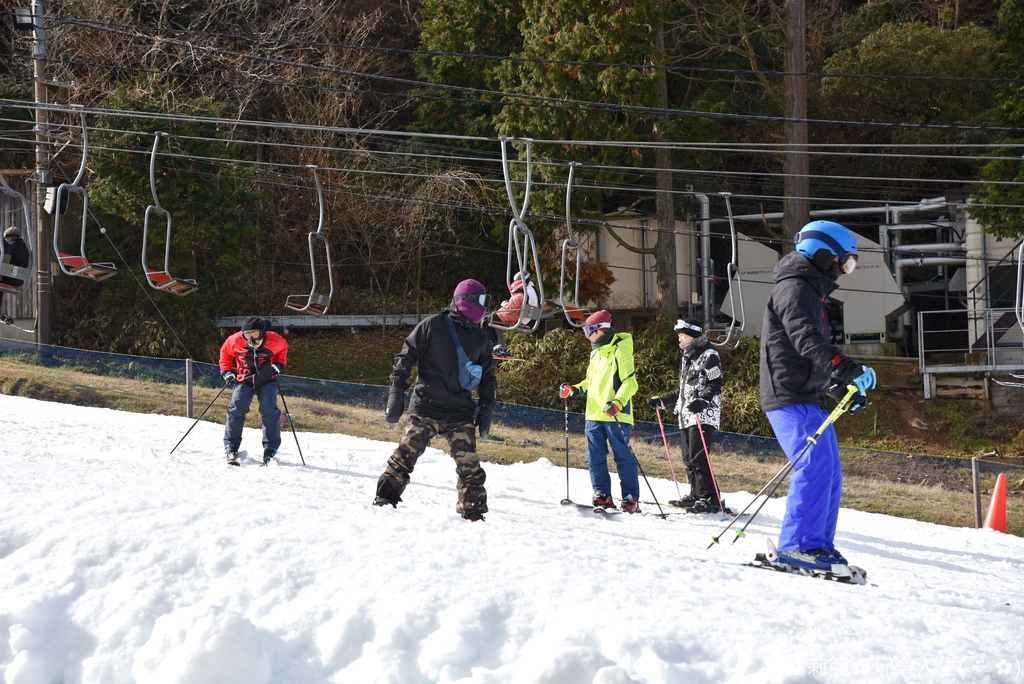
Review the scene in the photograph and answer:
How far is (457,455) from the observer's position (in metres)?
7.20

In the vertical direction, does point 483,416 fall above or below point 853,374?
below

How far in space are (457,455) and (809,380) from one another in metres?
2.50

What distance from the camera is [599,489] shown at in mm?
9055

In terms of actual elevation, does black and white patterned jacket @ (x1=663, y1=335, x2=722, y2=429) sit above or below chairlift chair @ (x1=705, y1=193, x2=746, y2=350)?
below

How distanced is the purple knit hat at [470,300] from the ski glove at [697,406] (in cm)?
259

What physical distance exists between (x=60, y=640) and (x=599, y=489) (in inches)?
221

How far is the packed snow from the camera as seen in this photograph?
3.91 metres

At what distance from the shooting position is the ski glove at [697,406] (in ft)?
29.3

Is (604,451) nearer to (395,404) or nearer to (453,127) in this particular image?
(395,404)

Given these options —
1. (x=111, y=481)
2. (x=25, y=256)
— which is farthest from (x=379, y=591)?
(x=25, y=256)

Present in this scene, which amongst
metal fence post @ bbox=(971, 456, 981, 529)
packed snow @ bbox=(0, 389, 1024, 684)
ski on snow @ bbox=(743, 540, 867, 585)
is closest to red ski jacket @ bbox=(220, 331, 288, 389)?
packed snow @ bbox=(0, 389, 1024, 684)

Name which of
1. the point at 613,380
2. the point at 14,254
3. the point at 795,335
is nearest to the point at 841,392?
the point at 795,335

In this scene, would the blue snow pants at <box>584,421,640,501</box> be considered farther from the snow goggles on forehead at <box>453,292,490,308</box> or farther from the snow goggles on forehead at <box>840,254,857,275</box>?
the snow goggles on forehead at <box>840,254,857,275</box>

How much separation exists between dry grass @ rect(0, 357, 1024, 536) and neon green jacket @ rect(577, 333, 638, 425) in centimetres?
215
